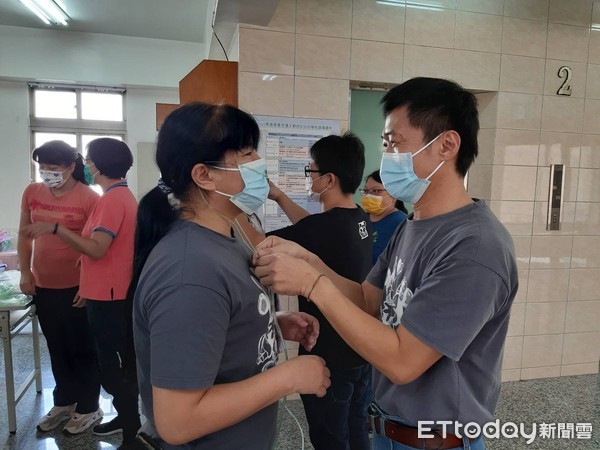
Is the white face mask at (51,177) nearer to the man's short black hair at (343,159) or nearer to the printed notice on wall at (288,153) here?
the printed notice on wall at (288,153)

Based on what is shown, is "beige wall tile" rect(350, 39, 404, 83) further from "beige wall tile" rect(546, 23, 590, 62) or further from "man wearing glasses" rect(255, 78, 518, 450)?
"man wearing glasses" rect(255, 78, 518, 450)

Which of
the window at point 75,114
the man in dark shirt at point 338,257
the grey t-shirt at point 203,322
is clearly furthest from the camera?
the window at point 75,114

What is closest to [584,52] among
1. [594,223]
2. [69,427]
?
[594,223]

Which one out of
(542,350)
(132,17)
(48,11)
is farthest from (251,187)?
(48,11)

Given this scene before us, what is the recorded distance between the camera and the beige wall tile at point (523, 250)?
2992 millimetres

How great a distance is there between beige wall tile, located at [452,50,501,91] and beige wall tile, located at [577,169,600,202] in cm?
99

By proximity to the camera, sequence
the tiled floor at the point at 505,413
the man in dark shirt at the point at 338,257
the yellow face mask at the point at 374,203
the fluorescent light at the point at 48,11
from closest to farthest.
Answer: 1. the man in dark shirt at the point at 338,257
2. the tiled floor at the point at 505,413
3. the yellow face mask at the point at 374,203
4. the fluorescent light at the point at 48,11

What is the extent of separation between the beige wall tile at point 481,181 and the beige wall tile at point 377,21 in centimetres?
110

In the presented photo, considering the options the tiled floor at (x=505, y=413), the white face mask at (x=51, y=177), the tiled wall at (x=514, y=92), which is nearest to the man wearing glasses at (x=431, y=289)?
the tiled floor at (x=505, y=413)

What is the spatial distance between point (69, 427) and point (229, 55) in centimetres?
263

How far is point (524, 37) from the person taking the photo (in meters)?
2.87

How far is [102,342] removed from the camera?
210cm

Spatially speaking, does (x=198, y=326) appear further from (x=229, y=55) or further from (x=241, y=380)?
(x=229, y=55)

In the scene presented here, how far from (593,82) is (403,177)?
2.86 meters
